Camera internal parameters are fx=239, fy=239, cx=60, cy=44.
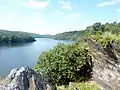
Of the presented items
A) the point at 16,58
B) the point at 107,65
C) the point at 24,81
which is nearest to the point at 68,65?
the point at 107,65

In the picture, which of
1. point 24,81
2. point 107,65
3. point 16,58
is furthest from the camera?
point 16,58

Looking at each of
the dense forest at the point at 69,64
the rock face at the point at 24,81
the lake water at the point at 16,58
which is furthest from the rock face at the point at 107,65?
the lake water at the point at 16,58

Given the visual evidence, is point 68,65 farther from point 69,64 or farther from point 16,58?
point 16,58

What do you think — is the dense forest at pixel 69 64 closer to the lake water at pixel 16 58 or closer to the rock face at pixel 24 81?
the rock face at pixel 24 81

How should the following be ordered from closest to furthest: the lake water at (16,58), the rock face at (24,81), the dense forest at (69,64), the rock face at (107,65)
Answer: the rock face at (24,81)
the rock face at (107,65)
the dense forest at (69,64)
the lake water at (16,58)

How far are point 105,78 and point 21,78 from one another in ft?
32.8

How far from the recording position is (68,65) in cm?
2069

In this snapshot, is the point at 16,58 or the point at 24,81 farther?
the point at 16,58

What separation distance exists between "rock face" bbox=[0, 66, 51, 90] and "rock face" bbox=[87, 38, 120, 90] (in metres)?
7.45

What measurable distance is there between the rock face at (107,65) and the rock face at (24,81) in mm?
7447

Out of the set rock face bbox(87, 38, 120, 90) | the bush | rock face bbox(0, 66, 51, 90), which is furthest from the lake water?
rock face bbox(0, 66, 51, 90)

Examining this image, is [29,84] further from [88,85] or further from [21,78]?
[88,85]

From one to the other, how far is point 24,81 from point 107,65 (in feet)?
31.0

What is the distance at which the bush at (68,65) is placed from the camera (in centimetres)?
2050
